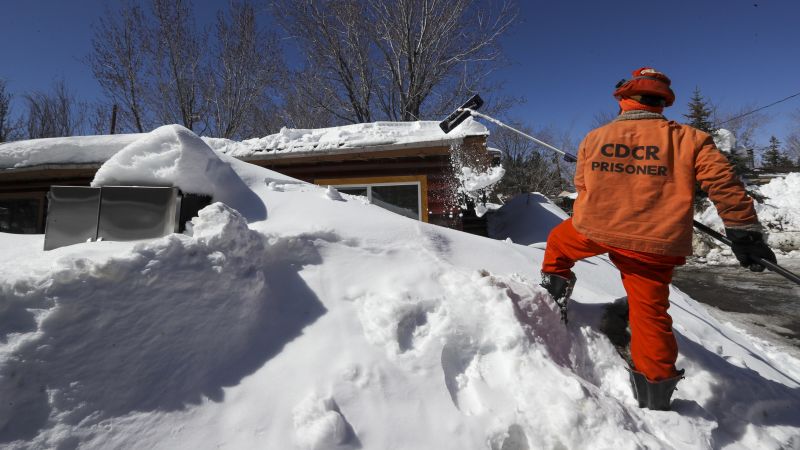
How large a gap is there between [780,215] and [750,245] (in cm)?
1578

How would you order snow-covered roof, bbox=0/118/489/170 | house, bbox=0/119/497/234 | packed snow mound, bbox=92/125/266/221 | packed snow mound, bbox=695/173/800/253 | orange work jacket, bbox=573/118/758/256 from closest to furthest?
1. orange work jacket, bbox=573/118/758/256
2. packed snow mound, bbox=92/125/266/221
3. snow-covered roof, bbox=0/118/489/170
4. house, bbox=0/119/497/234
5. packed snow mound, bbox=695/173/800/253

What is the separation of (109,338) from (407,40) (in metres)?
13.0

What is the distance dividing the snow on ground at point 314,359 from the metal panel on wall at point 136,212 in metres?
0.25

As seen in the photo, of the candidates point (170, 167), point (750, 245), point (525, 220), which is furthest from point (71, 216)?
point (525, 220)

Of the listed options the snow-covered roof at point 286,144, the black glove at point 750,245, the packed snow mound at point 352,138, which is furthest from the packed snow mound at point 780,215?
the black glove at point 750,245

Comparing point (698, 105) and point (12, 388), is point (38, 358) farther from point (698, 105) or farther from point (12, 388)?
point (698, 105)

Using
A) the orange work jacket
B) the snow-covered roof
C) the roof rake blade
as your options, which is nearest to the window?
the snow-covered roof

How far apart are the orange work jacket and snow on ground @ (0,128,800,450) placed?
0.63 m

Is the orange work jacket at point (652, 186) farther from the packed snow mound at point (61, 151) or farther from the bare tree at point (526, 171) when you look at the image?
the bare tree at point (526, 171)

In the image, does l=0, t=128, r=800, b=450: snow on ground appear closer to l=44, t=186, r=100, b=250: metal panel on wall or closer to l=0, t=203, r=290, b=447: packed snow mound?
l=0, t=203, r=290, b=447: packed snow mound

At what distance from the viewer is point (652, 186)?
184 centimetres

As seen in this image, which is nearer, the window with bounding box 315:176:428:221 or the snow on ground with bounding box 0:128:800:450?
the snow on ground with bounding box 0:128:800:450

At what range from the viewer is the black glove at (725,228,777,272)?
174 centimetres

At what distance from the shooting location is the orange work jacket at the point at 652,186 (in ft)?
5.63
